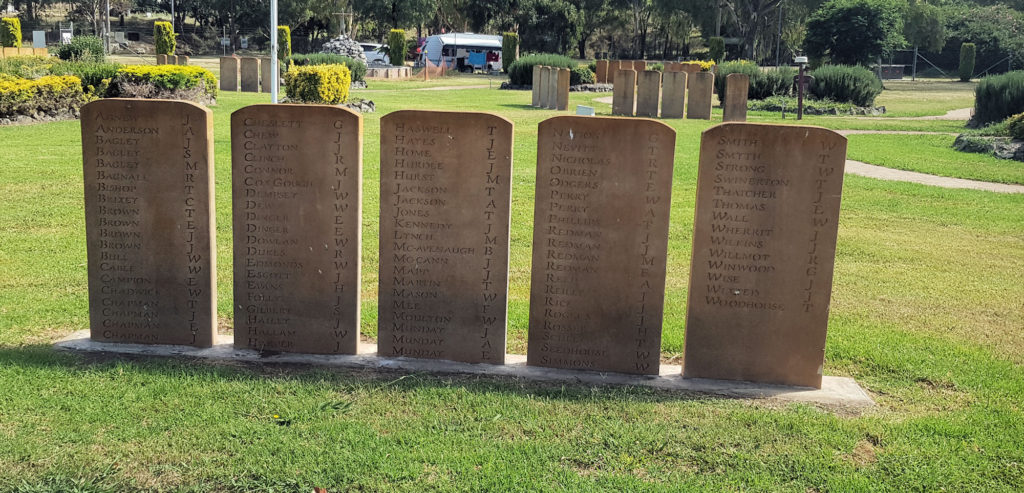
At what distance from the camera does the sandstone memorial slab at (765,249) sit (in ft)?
15.0

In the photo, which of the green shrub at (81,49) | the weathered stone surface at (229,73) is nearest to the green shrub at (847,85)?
the weathered stone surface at (229,73)

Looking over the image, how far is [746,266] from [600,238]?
0.76m

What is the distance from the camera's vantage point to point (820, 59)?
133 ft

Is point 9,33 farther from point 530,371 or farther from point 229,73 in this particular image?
point 530,371

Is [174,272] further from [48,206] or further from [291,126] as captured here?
[48,206]

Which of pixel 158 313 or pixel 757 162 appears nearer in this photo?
pixel 757 162

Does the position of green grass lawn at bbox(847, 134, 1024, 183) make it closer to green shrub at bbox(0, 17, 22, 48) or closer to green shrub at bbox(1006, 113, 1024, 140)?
green shrub at bbox(1006, 113, 1024, 140)

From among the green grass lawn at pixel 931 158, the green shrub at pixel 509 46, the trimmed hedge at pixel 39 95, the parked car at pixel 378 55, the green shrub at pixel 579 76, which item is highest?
the green shrub at pixel 509 46

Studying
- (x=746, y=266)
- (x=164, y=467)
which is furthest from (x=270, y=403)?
(x=746, y=266)

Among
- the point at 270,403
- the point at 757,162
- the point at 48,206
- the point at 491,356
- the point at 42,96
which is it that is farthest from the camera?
the point at 42,96

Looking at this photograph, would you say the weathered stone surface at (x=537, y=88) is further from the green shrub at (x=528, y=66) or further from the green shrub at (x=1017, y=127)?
the green shrub at (x=1017, y=127)

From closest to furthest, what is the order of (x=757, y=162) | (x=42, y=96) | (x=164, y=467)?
(x=164, y=467) < (x=757, y=162) < (x=42, y=96)

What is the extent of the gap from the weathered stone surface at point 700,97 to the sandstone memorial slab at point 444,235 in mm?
19100

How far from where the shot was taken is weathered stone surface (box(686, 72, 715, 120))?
23094 millimetres
